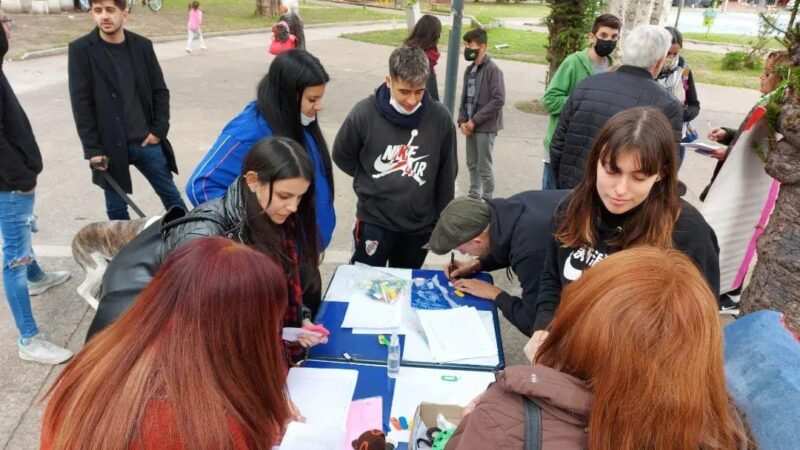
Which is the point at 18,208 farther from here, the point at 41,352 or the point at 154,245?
the point at 154,245

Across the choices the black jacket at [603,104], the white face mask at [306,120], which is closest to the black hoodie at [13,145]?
the white face mask at [306,120]

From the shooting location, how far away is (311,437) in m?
1.66

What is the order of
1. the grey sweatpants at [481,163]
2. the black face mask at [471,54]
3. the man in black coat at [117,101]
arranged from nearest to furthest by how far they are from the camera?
the man in black coat at [117,101] → the black face mask at [471,54] → the grey sweatpants at [481,163]

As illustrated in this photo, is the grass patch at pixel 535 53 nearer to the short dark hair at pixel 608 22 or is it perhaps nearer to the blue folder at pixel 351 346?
the short dark hair at pixel 608 22

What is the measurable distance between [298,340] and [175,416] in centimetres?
99

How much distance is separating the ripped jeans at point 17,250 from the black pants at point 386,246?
5.40 ft

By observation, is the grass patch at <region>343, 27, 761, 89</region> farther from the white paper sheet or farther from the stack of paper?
the stack of paper

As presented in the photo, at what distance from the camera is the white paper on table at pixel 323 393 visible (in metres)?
1.74

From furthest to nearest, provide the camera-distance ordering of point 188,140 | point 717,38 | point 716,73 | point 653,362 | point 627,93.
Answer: point 717,38 < point 716,73 < point 188,140 < point 627,93 < point 653,362

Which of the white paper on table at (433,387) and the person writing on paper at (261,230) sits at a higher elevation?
the person writing on paper at (261,230)

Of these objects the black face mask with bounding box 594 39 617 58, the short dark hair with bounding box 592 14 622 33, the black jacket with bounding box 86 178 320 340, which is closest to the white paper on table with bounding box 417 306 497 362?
the black jacket with bounding box 86 178 320 340

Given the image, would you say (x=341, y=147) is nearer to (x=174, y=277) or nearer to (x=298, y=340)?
(x=298, y=340)

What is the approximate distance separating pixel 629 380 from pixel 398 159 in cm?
199

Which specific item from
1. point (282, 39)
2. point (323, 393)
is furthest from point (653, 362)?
point (282, 39)
